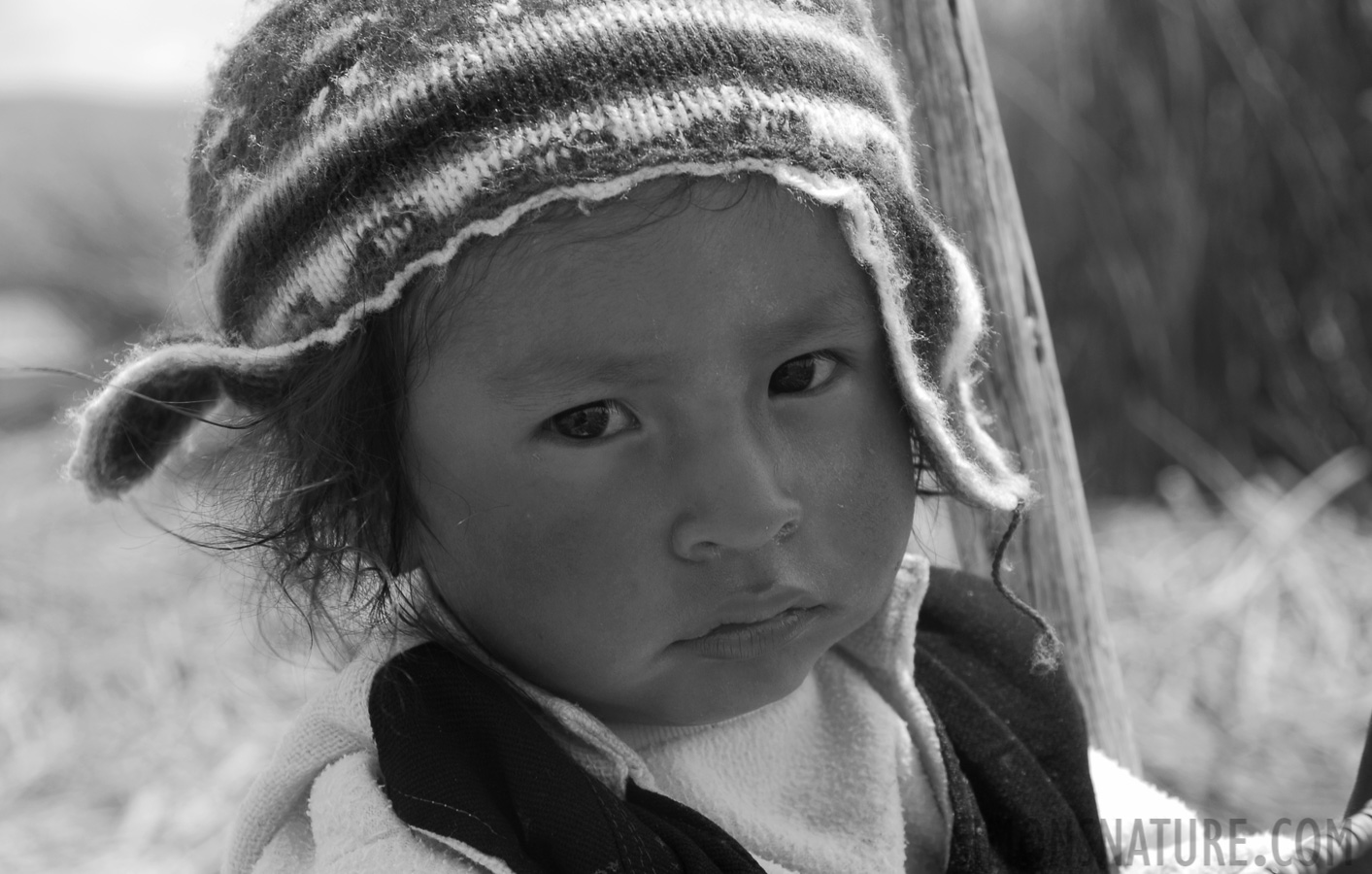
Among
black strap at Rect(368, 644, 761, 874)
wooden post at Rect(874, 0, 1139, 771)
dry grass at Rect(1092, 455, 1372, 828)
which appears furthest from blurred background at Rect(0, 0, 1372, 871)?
black strap at Rect(368, 644, 761, 874)

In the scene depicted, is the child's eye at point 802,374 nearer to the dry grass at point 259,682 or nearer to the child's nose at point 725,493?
the child's nose at point 725,493

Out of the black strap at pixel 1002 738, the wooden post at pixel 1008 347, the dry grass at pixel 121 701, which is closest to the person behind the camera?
the black strap at pixel 1002 738

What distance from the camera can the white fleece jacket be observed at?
3.53 feet

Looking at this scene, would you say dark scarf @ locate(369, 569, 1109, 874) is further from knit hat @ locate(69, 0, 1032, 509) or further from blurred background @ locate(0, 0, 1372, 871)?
blurred background @ locate(0, 0, 1372, 871)

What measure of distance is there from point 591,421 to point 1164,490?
3.03 metres

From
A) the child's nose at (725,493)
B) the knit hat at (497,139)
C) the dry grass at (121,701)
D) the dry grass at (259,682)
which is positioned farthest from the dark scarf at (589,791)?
the dry grass at (259,682)

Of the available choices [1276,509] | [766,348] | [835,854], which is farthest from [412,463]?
[1276,509]

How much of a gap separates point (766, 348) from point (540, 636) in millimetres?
314

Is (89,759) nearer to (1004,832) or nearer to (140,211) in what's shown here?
(1004,832)

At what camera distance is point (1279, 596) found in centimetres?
315

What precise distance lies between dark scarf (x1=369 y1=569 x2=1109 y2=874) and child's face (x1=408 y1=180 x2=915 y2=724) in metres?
0.07

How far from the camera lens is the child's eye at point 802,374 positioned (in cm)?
110

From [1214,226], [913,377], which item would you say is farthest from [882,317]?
[1214,226]

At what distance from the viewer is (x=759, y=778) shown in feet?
4.17
